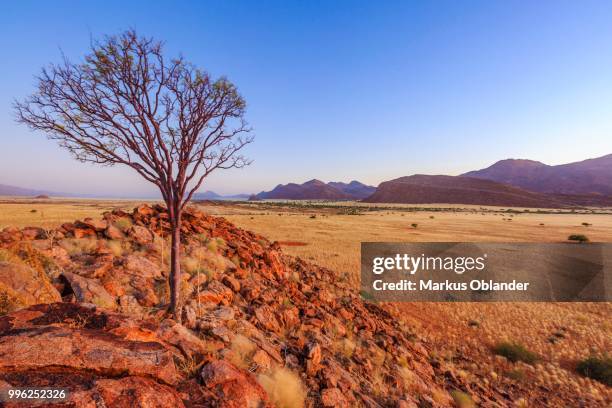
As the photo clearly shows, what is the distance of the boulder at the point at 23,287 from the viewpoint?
481 cm

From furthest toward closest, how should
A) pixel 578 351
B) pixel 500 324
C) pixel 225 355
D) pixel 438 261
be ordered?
pixel 438 261 → pixel 500 324 → pixel 578 351 → pixel 225 355

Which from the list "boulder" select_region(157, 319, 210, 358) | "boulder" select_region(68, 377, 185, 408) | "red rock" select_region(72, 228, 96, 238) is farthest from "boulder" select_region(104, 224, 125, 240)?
"boulder" select_region(68, 377, 185, 408)

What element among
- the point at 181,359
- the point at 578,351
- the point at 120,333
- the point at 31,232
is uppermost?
the point at 31,232

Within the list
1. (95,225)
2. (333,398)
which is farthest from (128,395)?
(95,225)

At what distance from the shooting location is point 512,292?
1603cm

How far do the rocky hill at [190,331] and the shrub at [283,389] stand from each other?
2 centimetres

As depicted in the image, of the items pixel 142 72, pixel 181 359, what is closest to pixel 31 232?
pixel 142 72

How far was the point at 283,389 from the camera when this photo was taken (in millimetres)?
4738

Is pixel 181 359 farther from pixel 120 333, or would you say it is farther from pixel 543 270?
pixel 543 270

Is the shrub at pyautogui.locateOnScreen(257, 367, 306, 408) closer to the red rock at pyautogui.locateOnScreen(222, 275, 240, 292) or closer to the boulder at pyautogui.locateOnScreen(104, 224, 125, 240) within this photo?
the red rock at pyautogui.locateOnScreen(222, 275, 240, 292)

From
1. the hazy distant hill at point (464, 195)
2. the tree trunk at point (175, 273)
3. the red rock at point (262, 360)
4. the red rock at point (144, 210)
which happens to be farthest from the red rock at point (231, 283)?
the hazy distant hill at point (464, 195)

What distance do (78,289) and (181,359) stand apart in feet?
11.6

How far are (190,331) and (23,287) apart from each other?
3.02 meters

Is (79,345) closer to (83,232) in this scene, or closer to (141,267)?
(141,267)
